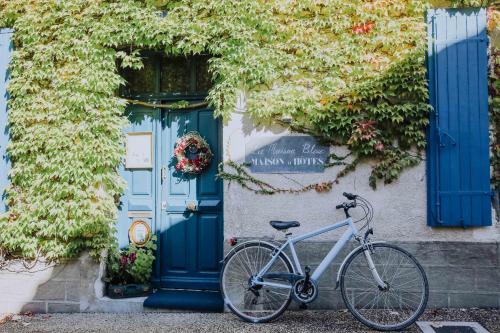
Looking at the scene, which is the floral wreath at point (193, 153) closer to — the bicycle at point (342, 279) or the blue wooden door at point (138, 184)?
the blue wooden door at point (138, 184)

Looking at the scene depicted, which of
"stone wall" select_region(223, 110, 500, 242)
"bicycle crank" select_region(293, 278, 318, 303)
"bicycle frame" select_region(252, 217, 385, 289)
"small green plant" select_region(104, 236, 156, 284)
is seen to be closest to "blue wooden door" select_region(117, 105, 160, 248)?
"small green plant" select_region(104, 236, 156, 284)

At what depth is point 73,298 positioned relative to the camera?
A: 4.88 meters

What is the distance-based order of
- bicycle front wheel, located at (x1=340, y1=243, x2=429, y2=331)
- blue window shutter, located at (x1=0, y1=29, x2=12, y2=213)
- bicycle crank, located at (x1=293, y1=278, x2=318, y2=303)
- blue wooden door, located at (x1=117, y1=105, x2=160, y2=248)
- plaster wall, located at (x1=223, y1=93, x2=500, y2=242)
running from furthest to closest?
blue wooden door, located at (x1=117, y1=105, x2=160, y2=248) < blue window shutter, located at (x1=0, y1=29, x2=12, y2=213) < plaster wall, located at (x1=223, y1=93, x2=500, y2=242) < bicycle crank, located at (x1=293, y1=278, x2=318, y2=303) < bicycle front wheel, located at (x1=340, y1=243, x2=429, y2=331)

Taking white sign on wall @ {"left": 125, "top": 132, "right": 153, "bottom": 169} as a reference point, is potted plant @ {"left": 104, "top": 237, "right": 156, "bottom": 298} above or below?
below

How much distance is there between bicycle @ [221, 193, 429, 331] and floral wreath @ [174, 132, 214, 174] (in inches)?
47.0

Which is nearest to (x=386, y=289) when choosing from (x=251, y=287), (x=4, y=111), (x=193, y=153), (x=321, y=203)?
(x=321, y=203)

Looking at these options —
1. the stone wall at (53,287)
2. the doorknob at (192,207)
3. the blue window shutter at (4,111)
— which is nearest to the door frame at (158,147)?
the doorknob at (192,207)

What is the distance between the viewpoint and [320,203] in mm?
4641

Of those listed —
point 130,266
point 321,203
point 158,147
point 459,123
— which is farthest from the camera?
point 158,147

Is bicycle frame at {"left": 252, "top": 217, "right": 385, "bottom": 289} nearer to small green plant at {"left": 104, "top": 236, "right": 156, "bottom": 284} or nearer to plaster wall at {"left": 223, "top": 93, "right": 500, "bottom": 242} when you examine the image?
plaster wall at {"left": 223, "top": 93, "right": 500, "bottom": 242}

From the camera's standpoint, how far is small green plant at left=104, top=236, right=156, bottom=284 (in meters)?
4.96

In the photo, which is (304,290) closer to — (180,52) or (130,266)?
(130,266)

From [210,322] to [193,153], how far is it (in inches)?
75.9

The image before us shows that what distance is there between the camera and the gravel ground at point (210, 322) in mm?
4035
